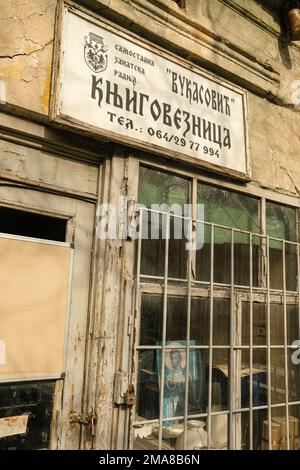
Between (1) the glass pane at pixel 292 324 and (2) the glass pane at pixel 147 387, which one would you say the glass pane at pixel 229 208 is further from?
(2) the glass pane at pixel 147 387

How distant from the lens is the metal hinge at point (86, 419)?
177 cm

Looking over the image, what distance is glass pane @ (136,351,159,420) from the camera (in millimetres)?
1920

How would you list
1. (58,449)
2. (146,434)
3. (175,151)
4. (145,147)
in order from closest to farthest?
(58,449) < (146,434) < (145,147) < (175,151)

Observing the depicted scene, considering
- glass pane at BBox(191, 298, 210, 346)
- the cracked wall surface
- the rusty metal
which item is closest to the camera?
the cracked wall surface

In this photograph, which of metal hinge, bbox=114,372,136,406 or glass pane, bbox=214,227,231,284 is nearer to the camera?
metal hinge, bbox=114,372,136,406

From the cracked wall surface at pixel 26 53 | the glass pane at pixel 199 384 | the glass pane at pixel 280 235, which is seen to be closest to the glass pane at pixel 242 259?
the glass pane at pixel 280 235

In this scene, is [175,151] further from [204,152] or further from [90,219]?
[90,219]

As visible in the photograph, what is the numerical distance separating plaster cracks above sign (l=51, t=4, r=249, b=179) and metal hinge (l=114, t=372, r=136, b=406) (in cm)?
121

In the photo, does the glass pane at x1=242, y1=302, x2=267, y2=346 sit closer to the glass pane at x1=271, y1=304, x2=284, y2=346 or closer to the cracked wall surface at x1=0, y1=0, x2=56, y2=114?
the glass pane at x1=271, y1=304, x2=284, y2=346

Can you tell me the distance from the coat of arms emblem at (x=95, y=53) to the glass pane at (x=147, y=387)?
60.4 inches

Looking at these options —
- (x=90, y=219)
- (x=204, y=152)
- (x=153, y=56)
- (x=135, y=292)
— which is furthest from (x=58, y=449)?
(x=153, y=56)

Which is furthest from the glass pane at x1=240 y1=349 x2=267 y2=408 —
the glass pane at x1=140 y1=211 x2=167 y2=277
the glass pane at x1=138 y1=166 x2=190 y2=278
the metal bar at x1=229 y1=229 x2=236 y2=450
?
the glass pane at x1=140 y1=211 x2=167 y2=277
